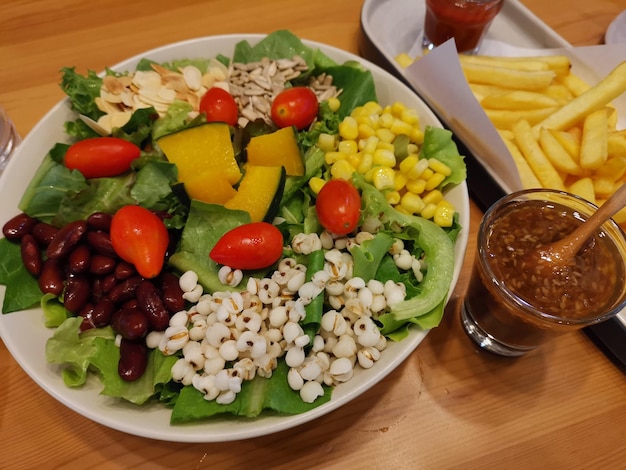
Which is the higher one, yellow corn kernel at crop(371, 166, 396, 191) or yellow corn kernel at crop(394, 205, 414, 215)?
yellow corn kernel at crop(371, 166, 396, 191)

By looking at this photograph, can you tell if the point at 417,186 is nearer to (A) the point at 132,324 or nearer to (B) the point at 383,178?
(B) the point at 383,178

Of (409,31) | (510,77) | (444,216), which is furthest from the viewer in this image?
(409,31)

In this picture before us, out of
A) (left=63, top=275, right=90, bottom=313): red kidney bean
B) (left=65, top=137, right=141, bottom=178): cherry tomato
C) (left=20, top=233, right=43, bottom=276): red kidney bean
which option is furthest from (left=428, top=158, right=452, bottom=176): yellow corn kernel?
(left=20, top=233, right=43, bottom=276): red kidney bean

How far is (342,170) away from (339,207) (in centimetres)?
20

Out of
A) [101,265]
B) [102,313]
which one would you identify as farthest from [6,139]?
[102,313]

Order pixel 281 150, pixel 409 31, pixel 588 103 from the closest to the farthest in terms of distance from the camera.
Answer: pixel 281 150
pixel 588 103
pixel 409 31

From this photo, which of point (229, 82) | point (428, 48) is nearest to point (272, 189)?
point (229, 82)

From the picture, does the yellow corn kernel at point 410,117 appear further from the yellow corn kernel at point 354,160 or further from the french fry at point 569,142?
the french fry at point 569,142

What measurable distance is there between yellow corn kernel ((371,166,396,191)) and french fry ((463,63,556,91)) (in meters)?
0.59

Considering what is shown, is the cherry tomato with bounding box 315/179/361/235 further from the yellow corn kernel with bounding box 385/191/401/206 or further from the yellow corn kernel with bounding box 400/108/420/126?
the yellow corn kernel with bounding box 400/108/420/126

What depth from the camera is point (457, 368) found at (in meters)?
1.28

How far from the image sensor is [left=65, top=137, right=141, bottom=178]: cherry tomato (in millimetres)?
1384

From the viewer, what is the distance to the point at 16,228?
1.28 meters

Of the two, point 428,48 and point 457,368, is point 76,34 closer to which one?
point 428,48
